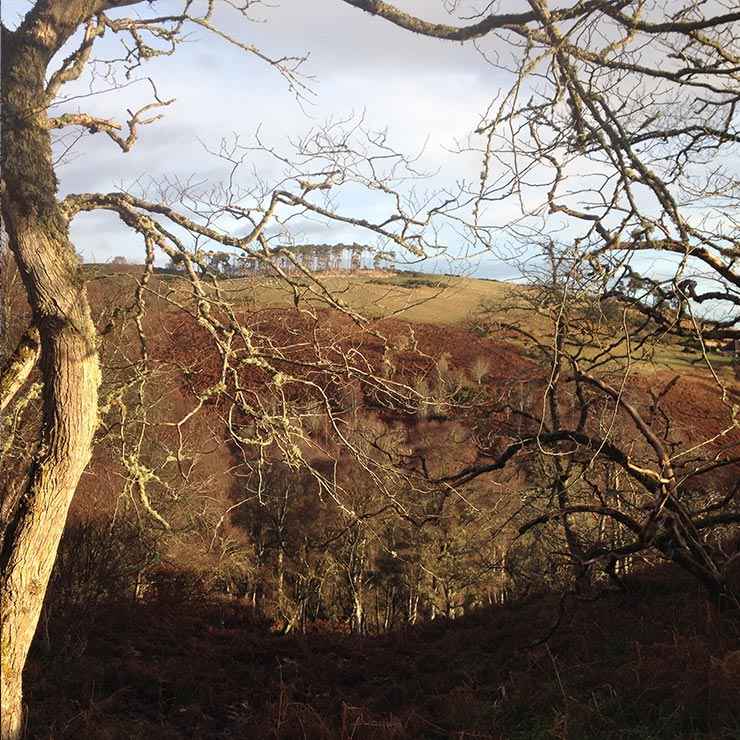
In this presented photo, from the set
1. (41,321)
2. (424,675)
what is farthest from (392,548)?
(41,321)

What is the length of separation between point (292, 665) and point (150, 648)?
201 cm

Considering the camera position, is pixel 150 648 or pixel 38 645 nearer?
pixel 38 645

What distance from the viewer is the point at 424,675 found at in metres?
7.06

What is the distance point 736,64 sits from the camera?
15.2 feet

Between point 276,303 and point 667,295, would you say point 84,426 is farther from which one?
point 667,295

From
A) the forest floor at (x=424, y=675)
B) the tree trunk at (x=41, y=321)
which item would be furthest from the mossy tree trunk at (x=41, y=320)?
the forest floor at (x=424, y=675)

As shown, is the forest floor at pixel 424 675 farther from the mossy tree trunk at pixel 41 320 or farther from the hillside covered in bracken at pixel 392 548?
the mossy tree trunk at pixel 41 320

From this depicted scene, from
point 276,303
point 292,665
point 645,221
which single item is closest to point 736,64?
point 645,221

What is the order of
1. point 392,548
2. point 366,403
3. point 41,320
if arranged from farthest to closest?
point 392,548
point 366,403
point 41,320

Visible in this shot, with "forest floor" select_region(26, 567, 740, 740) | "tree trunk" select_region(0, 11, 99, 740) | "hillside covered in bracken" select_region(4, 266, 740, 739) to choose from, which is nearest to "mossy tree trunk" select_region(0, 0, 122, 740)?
"tree trunk" select_region(0, 11, 99, 740)

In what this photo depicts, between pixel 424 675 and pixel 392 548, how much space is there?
1899 millimetres

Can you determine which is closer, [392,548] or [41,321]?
[41,321]

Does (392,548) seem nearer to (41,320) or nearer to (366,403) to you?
(366,403)

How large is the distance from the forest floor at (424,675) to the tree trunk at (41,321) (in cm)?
207
